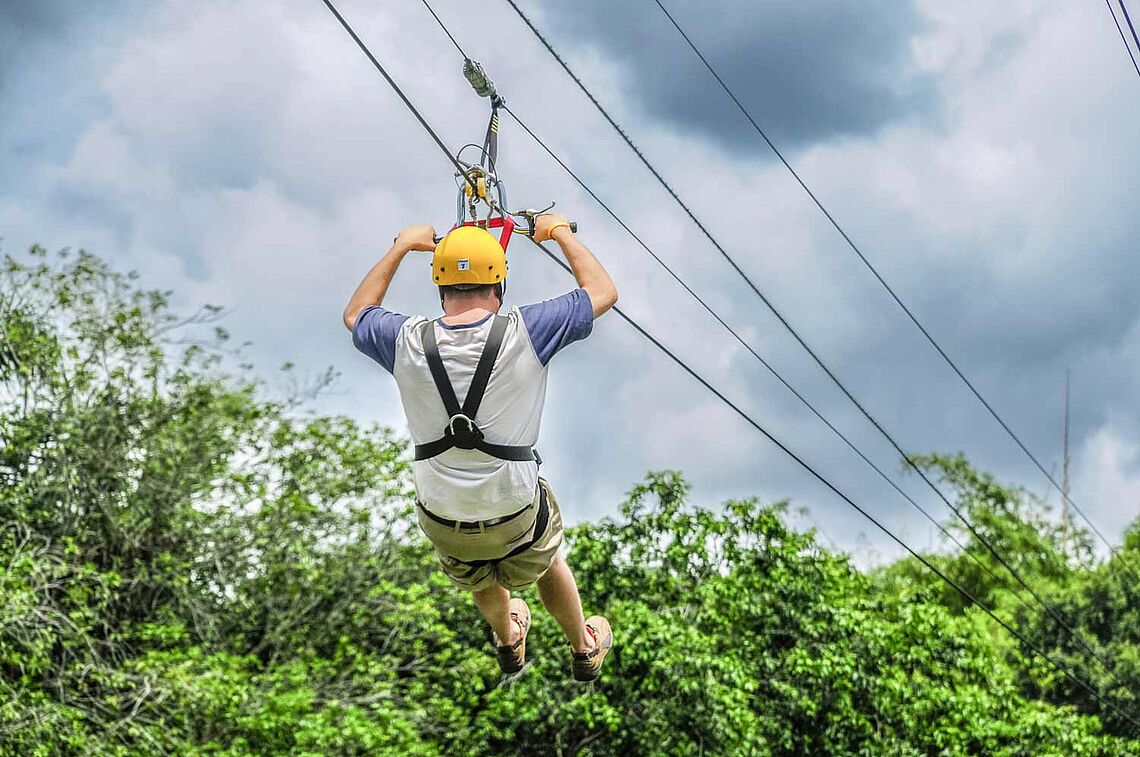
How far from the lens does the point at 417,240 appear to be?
435 cm

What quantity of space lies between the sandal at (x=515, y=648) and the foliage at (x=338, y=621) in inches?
296

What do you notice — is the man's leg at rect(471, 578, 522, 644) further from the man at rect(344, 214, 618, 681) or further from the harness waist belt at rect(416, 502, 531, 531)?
the harness waist belt at rect(416, 502, 531, 531)

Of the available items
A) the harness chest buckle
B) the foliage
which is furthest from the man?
the foliage

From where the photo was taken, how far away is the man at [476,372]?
396 centimetres

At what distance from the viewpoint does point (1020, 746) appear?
45.2 ft

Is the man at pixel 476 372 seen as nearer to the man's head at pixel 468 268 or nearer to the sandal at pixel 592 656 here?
the man's head at pixel 468 268

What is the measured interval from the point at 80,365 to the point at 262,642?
139 inches

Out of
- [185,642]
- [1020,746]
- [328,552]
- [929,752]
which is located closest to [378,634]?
[328,552]

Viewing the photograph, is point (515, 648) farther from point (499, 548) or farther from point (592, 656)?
point (499, 548)

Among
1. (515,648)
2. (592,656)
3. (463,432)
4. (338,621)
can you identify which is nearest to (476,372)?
(463,432)

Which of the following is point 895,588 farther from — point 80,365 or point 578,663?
point 578,663

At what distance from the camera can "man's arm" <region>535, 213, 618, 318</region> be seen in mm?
4188

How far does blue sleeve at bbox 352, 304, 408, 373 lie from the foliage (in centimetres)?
878

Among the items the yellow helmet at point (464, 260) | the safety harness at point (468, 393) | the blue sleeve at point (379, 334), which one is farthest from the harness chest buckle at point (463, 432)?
the yellow helmet at point (464, 260)
